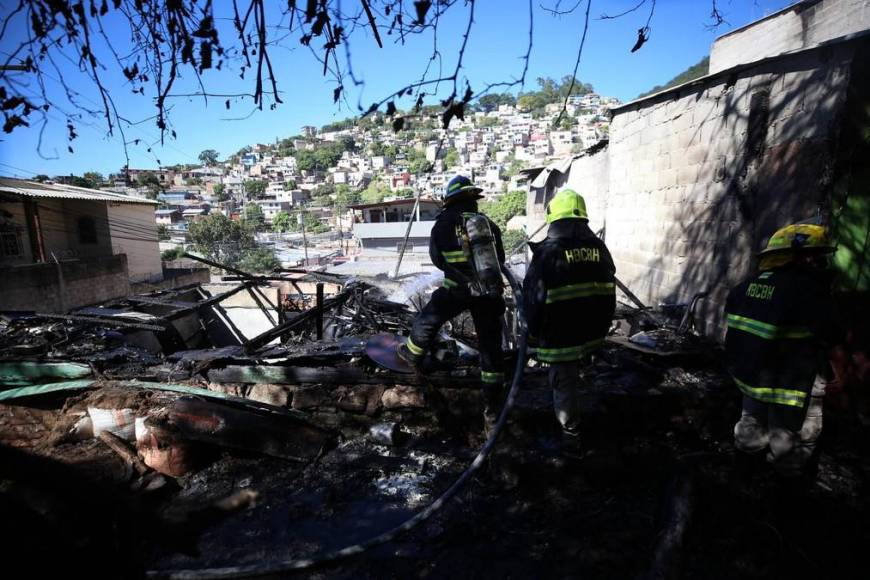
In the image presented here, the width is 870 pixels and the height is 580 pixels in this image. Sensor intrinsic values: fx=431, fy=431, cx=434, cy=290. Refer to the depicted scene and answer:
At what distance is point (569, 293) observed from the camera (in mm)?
2793

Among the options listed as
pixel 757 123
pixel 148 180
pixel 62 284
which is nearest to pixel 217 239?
pixel 62 284

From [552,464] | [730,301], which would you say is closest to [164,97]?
[552,464]

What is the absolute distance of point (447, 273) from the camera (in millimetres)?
3391

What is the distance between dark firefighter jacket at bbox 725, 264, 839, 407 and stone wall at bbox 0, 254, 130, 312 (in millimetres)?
15950

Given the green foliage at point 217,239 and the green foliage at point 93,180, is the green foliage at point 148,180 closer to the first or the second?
the green foliage at point 93,180

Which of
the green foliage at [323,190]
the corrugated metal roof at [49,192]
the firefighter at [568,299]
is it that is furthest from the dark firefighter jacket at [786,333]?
the green foliage at [323,190]

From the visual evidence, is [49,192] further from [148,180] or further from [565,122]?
[565,122]

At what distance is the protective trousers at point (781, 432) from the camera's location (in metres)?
2.52

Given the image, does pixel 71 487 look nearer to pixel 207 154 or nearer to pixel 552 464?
pixel 552 464

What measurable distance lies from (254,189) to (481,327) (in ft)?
342

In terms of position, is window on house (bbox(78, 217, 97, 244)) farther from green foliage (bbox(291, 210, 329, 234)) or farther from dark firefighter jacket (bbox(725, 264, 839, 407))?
green foliage (bbox(291, 210, 329, 234))

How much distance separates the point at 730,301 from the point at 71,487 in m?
4.30

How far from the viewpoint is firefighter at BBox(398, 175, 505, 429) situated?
3.23 m

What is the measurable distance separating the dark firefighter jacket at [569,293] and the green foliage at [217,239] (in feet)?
123
